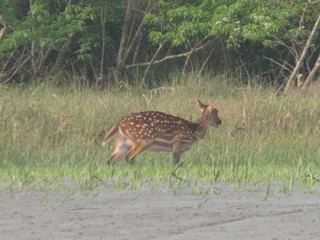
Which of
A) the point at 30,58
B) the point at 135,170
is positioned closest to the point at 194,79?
the point at 30,58

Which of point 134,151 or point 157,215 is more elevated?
point 157,215

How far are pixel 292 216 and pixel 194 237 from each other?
1044 mm

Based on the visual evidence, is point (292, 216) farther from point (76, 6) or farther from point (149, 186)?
point (76, 6)

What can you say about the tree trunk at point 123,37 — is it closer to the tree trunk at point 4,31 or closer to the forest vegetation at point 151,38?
the forest vegetation at point 151,38

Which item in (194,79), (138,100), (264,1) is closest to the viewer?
(138,100)

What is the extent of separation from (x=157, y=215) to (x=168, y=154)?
715 centimetres

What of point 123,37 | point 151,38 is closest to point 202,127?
point 151,38

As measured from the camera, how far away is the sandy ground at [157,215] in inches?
241

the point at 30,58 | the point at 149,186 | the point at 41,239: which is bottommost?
the point at 30,58

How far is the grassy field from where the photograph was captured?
9400 millimetres

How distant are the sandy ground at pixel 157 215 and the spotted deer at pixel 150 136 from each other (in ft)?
13.2

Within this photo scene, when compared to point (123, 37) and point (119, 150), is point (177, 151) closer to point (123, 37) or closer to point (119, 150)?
point (119, 150)

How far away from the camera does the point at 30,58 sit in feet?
85.8

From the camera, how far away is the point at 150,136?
12.4 m
